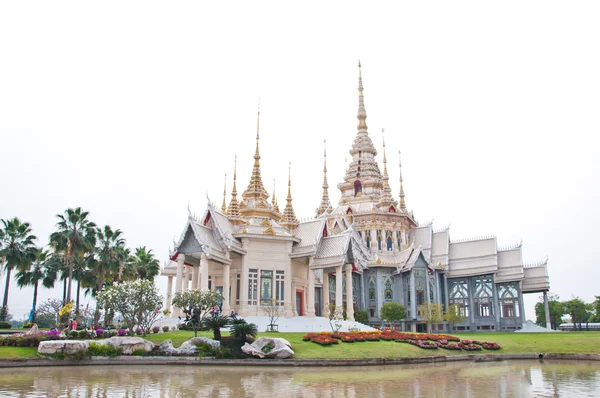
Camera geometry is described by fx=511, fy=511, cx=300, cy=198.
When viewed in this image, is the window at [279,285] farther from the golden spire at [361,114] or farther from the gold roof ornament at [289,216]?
the golden spire at [361,114]

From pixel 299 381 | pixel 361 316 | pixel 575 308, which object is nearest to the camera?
pixel 299 381

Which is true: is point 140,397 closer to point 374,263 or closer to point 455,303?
point 374,263

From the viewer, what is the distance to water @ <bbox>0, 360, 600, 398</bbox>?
42.4 feet

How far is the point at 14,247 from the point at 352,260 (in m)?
24.0

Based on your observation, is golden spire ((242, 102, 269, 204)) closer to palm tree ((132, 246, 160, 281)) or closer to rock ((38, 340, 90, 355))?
palm tree ((132, 246, 160, 281))

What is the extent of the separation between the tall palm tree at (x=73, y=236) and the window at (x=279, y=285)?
13.2 meters

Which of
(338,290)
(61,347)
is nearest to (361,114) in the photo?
(338,290)

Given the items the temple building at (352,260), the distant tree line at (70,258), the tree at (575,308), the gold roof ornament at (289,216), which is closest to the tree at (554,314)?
the tree at (575,308)

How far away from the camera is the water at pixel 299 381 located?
508 inches

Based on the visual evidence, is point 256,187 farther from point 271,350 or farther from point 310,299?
point 271,350

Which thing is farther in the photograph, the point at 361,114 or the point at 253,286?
the point at 361,114

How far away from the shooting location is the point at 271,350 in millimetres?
21312

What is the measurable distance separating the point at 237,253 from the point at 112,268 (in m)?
9.71

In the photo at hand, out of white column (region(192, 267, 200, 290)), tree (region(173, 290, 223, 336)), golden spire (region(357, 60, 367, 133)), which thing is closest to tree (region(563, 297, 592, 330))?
golden spire (region(357, 60, 367, 133))
